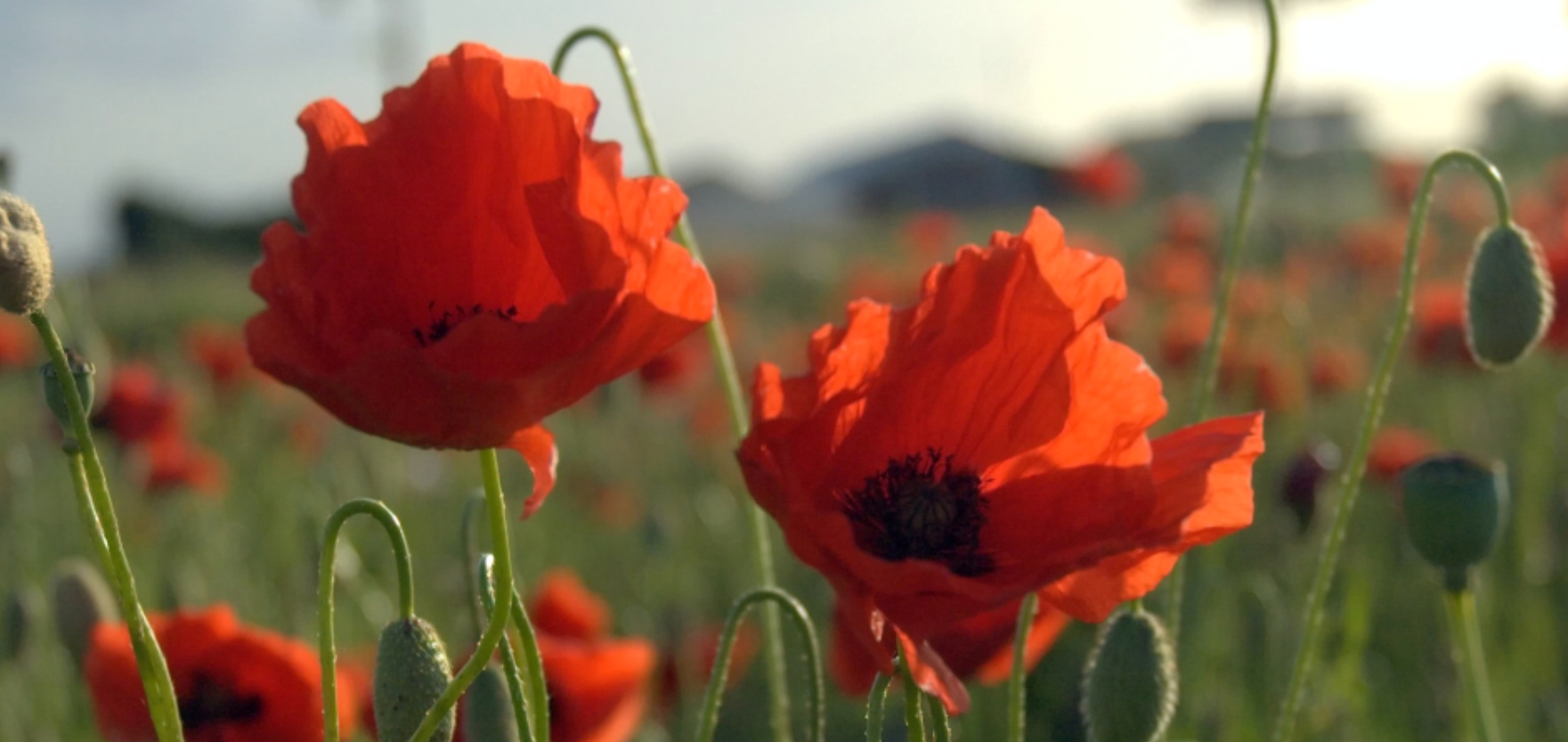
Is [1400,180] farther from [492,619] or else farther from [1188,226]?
[492,619]

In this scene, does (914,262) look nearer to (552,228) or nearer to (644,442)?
(644,442)

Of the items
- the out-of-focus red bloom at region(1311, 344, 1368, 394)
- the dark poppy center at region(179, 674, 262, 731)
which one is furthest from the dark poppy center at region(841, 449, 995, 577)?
the out-of-focus red bloom at region(1311, 344, 1368, 394)

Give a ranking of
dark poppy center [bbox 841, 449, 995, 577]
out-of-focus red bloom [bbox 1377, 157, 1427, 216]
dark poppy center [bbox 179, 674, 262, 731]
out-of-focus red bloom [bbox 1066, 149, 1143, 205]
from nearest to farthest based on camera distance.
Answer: dark poppy center [bbox 841, 449, 995, 577] < dark poppy center [bbox 179, 674, 262, 731] < out-of-focus red bloom [bbox 1377, 157, 1427, 216] < out-of-focus red bloom [bbox 1066, 149, 1143, 205]

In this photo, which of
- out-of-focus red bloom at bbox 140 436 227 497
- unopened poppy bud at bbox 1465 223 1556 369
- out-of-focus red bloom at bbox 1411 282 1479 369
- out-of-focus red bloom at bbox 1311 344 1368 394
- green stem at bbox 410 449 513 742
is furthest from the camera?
out-of-focus red bloom at bbox 1311 344 1368 394

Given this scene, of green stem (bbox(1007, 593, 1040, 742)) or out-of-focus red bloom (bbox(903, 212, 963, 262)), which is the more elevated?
out-of-focus red bloom (bbox(903, 212, 963, 262))

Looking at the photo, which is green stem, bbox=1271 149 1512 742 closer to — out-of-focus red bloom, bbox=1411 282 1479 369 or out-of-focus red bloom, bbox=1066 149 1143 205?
out-of-focus red bloom, bbox=1411 282 1479 369

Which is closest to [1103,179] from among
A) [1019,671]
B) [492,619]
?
[1019,671]

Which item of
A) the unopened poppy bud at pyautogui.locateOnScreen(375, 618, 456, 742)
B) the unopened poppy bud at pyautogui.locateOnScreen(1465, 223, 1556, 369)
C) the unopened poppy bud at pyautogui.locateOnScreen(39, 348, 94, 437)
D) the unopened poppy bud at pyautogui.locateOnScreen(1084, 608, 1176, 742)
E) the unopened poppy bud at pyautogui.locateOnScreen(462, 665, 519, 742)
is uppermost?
the unopened poppy bud at pyautogui.locateOnScreen(39, 348, 94, 437)

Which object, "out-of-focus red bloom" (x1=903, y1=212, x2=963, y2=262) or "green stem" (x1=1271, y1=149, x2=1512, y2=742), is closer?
"green stem" (x1=1271, y1=149, x2=1512, y2=742)
